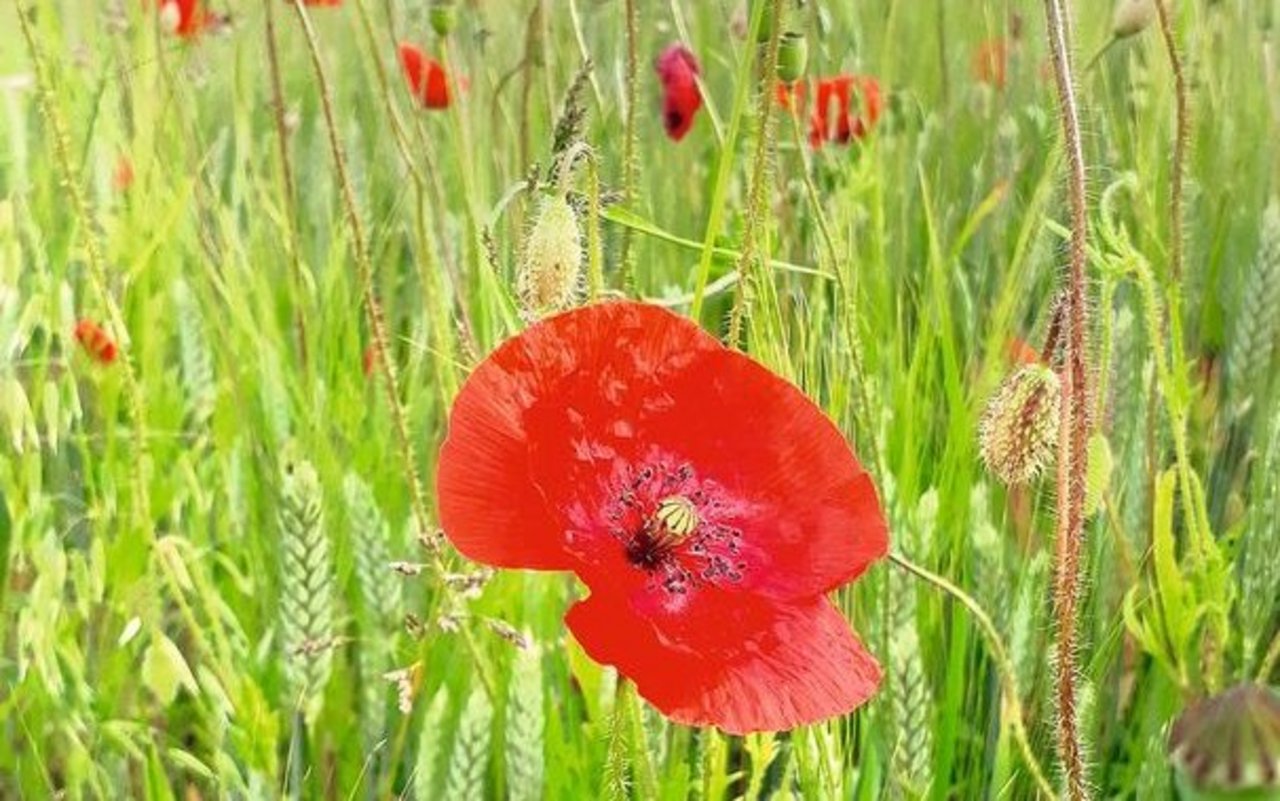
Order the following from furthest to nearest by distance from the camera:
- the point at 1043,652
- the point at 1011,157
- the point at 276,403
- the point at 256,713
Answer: the point at 1011,157 < the point at 276,403 < the point at 1043,652 < the point at 256,713

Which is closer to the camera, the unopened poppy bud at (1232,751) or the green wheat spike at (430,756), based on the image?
the unopened poppy bud at (1232,751)

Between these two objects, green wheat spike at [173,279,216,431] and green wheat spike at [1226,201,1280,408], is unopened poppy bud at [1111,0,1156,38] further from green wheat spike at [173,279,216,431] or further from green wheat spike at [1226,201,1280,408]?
green wheat spike at [173,279,216,431]

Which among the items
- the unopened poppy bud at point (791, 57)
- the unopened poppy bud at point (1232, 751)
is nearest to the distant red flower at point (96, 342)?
the unopened poppy bud at point (791, 57)

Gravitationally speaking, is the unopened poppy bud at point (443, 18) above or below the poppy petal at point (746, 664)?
above

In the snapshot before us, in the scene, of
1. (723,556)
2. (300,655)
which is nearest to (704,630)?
(723,556)

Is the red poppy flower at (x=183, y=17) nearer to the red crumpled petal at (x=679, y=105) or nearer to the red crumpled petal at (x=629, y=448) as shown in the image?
the red crumpled petal at (x=679, y=105)

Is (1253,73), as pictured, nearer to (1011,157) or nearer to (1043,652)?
(1011,157)
